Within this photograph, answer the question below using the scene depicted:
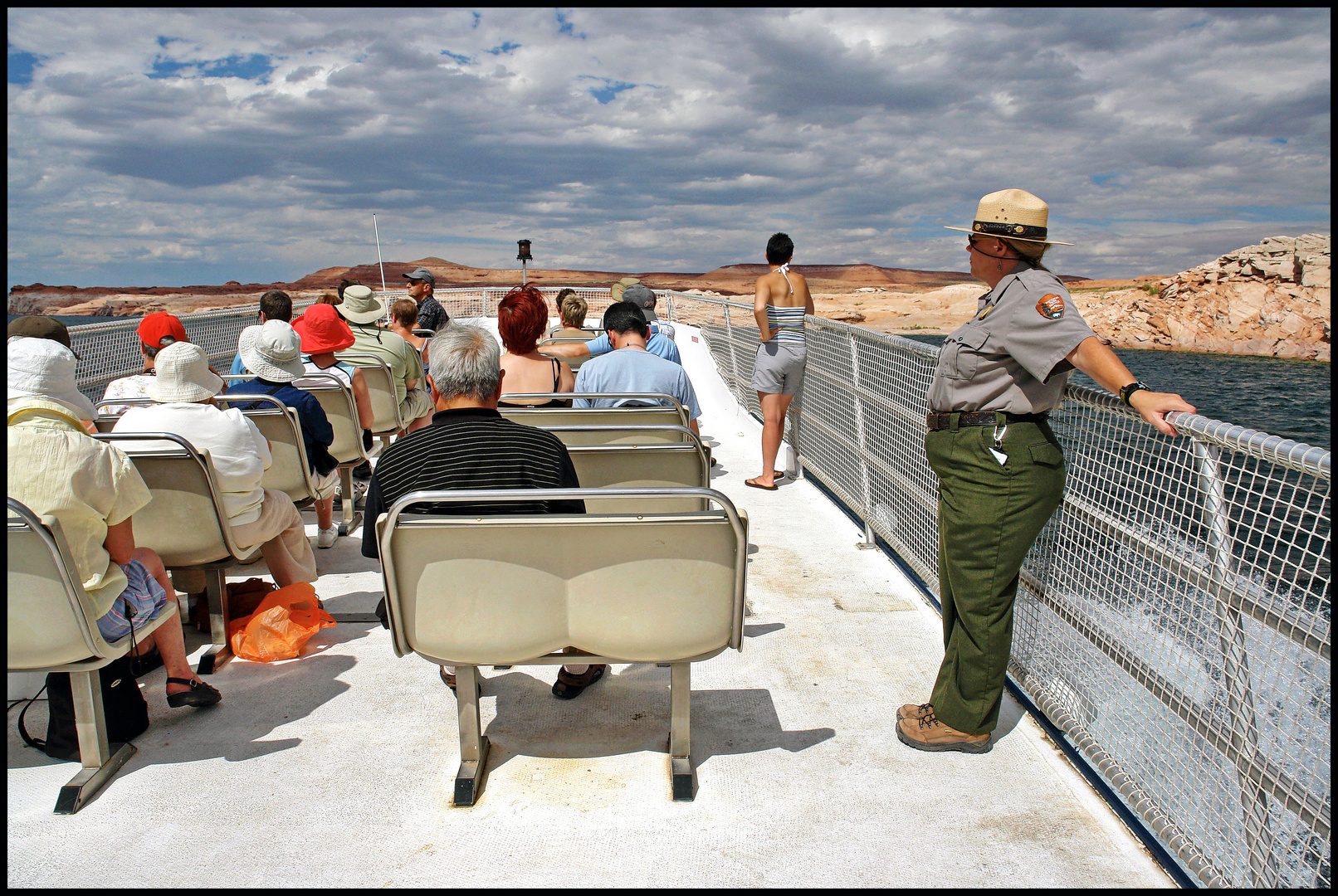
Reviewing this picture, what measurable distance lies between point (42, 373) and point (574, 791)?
6.58ft

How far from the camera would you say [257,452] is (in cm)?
332

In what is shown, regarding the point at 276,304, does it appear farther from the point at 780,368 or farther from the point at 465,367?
the point at 465,367

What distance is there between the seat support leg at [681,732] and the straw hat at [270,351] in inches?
116

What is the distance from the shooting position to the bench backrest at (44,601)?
2.08 meters

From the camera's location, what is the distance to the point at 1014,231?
94.7 inches

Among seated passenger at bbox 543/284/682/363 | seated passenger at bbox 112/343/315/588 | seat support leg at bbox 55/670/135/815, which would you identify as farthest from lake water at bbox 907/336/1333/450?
seat support leg at bbox 55/670/135/815

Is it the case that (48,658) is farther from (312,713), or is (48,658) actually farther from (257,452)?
(257,452)

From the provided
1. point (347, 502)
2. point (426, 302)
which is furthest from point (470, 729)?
point (426, 302)

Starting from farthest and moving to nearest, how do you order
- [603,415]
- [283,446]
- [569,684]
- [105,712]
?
[283,446]
[603,415]
[569,684]
[105,712]

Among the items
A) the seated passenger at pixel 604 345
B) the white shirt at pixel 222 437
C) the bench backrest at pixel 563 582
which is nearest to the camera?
the bench backrest at pixel 563 582

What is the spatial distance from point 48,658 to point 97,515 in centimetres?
41

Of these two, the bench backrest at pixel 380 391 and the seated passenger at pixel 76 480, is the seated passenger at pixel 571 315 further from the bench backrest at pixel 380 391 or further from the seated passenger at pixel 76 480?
→ the seated passenger at pixel 76 480

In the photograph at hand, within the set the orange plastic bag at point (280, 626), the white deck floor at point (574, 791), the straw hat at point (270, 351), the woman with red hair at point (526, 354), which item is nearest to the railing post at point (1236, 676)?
the white deck floor at point (574, 791)

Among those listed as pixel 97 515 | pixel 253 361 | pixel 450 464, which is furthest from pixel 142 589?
pixel 253 361
